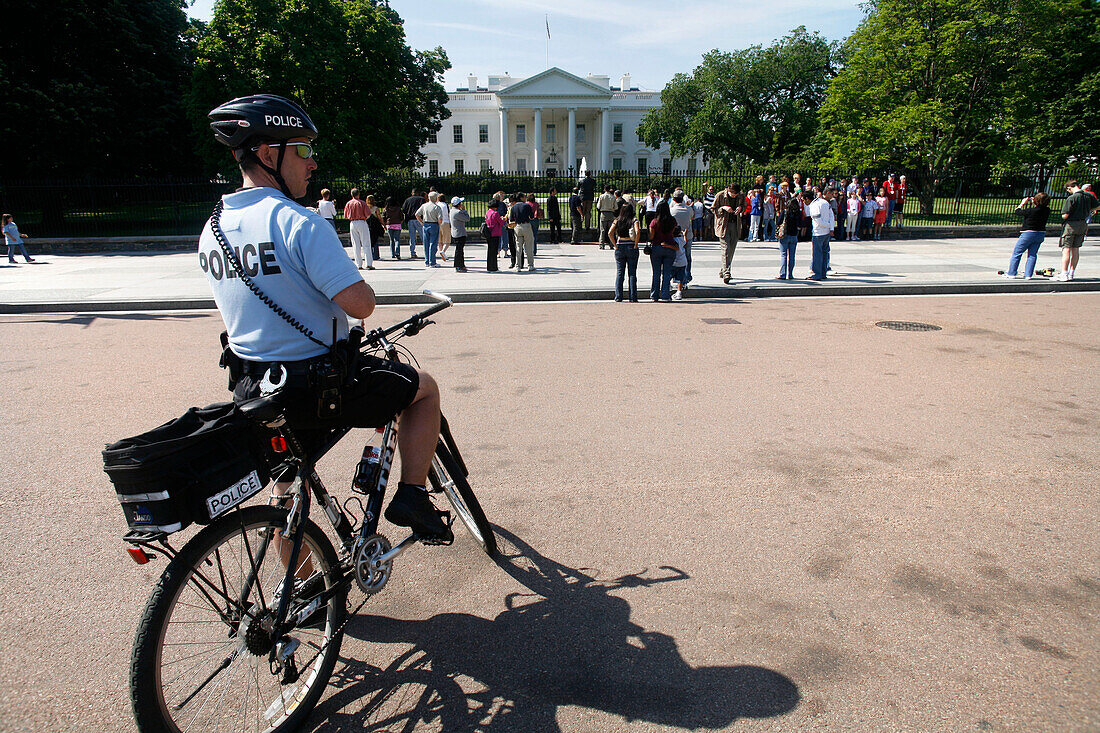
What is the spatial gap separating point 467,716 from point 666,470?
8.11 feet

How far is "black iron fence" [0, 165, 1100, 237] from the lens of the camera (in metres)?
22.3

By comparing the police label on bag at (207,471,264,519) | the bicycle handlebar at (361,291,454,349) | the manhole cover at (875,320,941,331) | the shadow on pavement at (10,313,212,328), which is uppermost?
the bicycle handlebar at (361,291,454,349)

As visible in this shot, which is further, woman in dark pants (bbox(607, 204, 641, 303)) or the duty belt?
woman in dark pants (bbox(607, 204, 641, 303))

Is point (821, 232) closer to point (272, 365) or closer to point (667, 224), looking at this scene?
point (667, 224)

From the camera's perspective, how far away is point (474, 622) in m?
3.00

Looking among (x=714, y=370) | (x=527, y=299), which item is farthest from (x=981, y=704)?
(x=527, y=299)

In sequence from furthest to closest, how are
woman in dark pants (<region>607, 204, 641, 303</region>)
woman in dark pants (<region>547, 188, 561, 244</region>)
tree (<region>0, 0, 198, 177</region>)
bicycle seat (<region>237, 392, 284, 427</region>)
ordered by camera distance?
tree (<region>0, 0, 198, 177</region>) → woman in dark pants (<region>547, 188, 561, 244</region>) → woman in dark pants (<region>607, 204, 641, 303</region>) → bicycle seat (<region>237, 392, 284, 427</region>)

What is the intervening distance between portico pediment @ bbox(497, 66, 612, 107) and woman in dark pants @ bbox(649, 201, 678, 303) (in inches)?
3105

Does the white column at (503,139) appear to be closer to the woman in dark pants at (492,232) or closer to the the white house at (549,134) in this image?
the the white house at (549,134)

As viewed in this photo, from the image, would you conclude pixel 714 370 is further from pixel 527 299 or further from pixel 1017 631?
pixel 527 299

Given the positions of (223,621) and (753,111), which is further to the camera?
(753,111)

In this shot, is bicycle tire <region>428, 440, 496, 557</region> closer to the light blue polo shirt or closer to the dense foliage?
the light blue polo shirt

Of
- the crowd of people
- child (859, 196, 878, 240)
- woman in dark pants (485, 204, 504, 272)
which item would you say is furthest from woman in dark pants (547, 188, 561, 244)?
child (859, 196, 878, 240)

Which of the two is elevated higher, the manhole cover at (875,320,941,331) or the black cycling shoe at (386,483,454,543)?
the black cycling shoe at (386,483,454,543)
